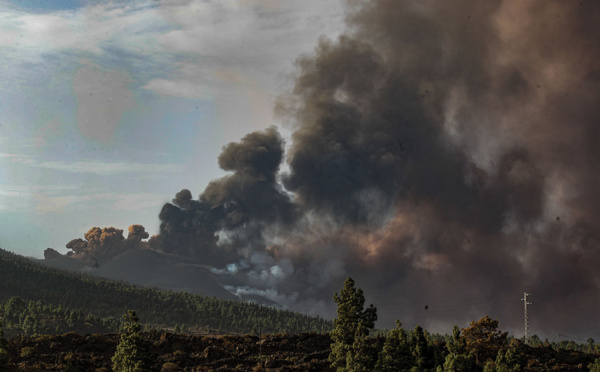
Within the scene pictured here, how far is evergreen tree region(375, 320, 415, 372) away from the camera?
371 feet

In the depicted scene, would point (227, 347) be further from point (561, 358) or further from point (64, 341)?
point (561, 358)

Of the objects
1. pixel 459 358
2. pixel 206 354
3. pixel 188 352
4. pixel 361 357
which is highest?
pixel 459 358

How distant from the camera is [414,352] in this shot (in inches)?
4850

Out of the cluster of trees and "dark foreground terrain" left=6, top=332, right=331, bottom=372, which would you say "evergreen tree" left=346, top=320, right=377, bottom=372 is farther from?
"dark foreground terrain" left=6, top=332, right=331, bottom=372

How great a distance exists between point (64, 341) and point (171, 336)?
2583 cm

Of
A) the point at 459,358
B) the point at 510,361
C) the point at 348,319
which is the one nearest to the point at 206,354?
the point at 348,319

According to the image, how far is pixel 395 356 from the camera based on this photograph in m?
115

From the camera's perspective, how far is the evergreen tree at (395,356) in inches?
4456

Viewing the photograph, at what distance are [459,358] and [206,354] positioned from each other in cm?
5812

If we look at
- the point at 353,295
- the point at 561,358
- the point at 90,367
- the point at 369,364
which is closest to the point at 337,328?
the point at 353,295

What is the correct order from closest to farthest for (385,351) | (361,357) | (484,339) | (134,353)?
(134,353)
(361,357)
(385,351)
(484,339)

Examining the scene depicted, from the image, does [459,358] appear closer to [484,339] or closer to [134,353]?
[484,339]

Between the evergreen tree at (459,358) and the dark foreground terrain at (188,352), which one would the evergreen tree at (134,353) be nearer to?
the dark foreground terrain at (188,352)

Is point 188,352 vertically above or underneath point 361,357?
underneath
